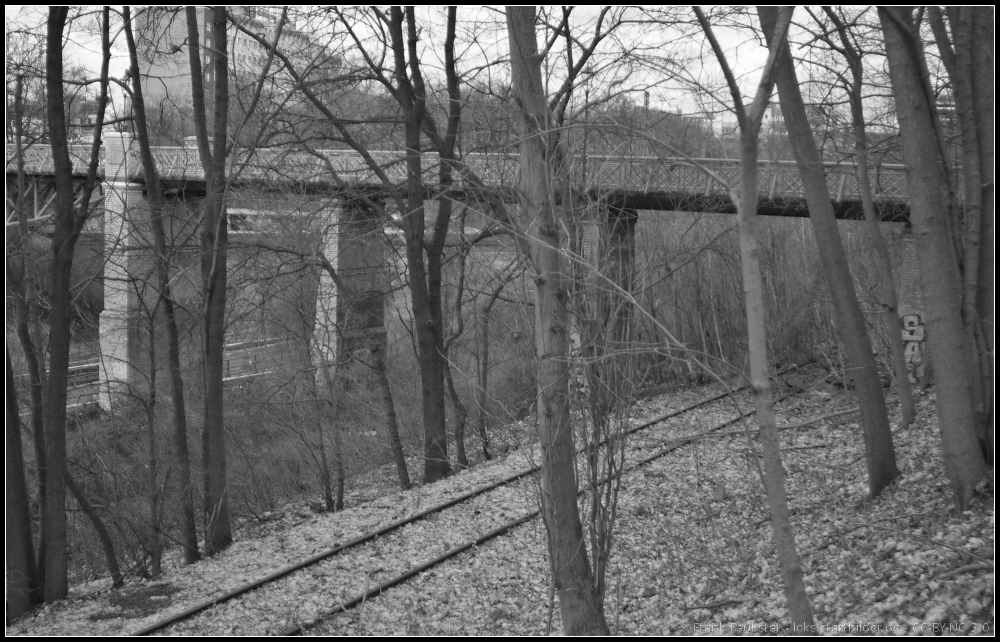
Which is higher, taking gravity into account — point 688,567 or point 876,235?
point 876,235

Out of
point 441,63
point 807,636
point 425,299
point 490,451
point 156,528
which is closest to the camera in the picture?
point 807,636

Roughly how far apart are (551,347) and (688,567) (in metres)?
3.51

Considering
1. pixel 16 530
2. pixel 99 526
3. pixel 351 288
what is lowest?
pixel 99 526

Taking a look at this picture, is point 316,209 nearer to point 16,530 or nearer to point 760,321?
point 16,530

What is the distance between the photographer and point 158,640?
281 inches

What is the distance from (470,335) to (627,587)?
1696cm

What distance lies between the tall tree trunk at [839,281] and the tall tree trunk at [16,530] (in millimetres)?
9650

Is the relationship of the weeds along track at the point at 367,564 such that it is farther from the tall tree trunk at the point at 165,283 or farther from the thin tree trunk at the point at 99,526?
the thin tree trunk at the point at 99,526

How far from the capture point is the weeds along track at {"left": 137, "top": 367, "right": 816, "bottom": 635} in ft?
25.3

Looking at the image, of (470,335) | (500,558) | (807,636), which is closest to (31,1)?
(500,558)

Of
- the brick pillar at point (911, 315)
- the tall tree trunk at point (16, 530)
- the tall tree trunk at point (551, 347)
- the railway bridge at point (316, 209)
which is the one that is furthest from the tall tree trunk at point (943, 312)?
the tall tree trunk at point (16, 530)

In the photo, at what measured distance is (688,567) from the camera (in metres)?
7.97

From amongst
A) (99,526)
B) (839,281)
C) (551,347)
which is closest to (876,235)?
(839,281)

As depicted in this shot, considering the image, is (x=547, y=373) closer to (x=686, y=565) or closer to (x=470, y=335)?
(x=686, y=565)
